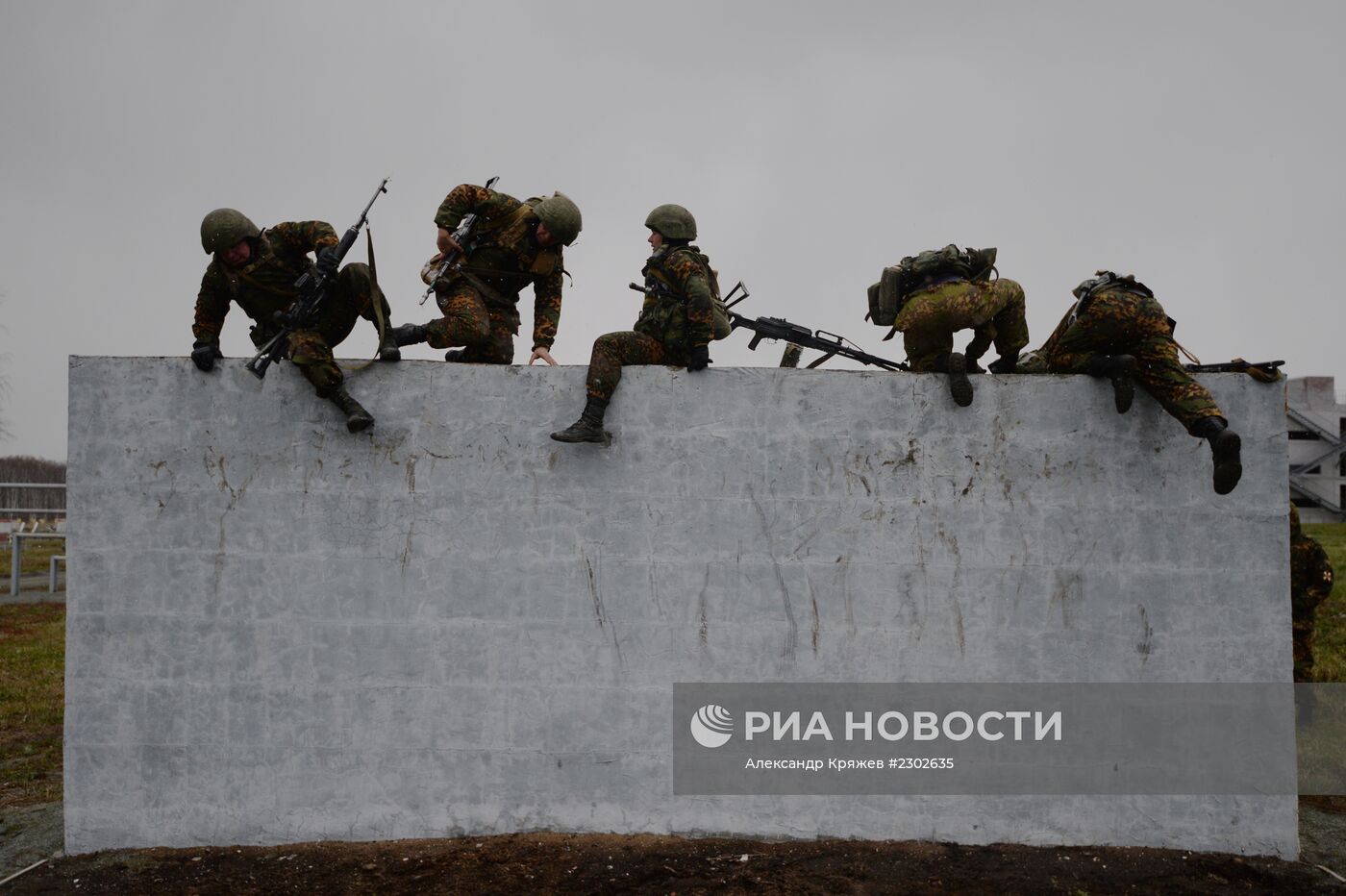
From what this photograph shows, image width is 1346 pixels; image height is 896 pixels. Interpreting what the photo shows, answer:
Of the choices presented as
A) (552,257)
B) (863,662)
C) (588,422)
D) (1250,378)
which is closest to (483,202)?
(552,257)

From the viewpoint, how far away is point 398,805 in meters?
5.36

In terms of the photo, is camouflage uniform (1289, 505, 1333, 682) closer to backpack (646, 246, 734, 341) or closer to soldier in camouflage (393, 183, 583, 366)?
backpack (646, 246, 734, 341)

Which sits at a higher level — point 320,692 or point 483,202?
point 483,202

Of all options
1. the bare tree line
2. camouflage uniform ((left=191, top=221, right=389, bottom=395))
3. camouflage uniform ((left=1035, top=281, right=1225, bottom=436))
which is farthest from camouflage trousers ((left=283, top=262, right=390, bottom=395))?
the bare tree line

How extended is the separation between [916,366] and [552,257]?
220cm

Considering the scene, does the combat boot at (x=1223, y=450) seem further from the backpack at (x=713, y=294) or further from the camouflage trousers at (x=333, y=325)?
the camouflage trousers at (x=333, y=325)

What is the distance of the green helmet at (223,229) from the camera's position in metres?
5.59

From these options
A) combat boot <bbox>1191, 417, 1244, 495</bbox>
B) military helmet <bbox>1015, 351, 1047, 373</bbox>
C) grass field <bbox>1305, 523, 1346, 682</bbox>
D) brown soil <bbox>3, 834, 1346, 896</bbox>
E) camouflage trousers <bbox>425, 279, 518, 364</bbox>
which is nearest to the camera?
brown soil <bbox>3, 834, 1346, 896</bbox>

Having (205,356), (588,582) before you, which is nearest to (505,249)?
(205,356)

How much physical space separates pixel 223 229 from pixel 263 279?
35 centimetres

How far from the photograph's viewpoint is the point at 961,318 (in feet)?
18.6

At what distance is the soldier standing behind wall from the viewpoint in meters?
5.68

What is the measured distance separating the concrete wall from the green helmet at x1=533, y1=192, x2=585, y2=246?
3.36 feet

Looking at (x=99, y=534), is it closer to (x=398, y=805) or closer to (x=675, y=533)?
(x=398, y=805)
